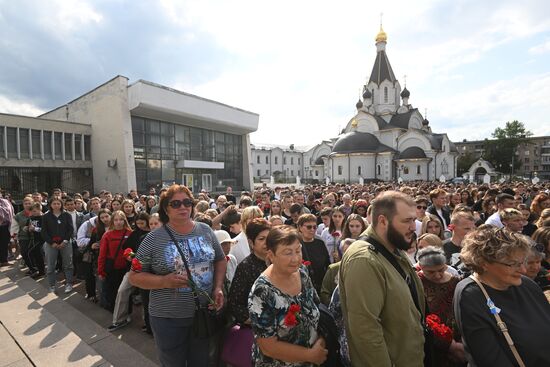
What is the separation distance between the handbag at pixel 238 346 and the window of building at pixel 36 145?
27816 mm

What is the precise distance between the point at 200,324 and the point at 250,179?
3391 centimetres

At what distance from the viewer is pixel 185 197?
Answer: 2738mm

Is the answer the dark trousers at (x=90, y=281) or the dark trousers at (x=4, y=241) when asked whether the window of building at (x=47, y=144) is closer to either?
the dark trousers at (x=4, y=241)

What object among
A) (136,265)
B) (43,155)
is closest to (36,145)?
(43,155)

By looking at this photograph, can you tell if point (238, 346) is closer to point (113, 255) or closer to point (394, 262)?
point (394, 262)

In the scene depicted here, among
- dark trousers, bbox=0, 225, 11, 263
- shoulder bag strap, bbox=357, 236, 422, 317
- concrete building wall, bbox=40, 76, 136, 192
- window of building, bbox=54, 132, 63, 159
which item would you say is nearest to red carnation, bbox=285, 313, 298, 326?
shoulder bag strap, bbox=357, 236, 422, 317

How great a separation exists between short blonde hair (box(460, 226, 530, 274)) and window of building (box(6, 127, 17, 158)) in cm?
2932

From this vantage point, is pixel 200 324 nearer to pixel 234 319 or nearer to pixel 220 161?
pixel 234 319

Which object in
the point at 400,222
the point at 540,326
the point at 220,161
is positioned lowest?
the point at 540,326

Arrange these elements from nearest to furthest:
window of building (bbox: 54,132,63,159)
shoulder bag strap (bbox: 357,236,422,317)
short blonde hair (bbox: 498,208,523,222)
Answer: shoulder bag strap (bbox: 357,236,422,317)
short blonde hair (bbox: 498,208,523,222)
window of building (bbox: 54,132,63,159)

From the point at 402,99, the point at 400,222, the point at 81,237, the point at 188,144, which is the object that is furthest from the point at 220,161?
the point at 402,99

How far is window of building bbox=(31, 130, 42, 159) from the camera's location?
2312 cm

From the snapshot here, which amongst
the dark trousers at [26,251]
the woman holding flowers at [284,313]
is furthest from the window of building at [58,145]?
the woman holding flowers at [284,313]

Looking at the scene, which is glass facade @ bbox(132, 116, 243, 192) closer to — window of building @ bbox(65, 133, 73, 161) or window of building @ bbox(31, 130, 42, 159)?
window of building @ bbox(65, 133, 73, 161)
